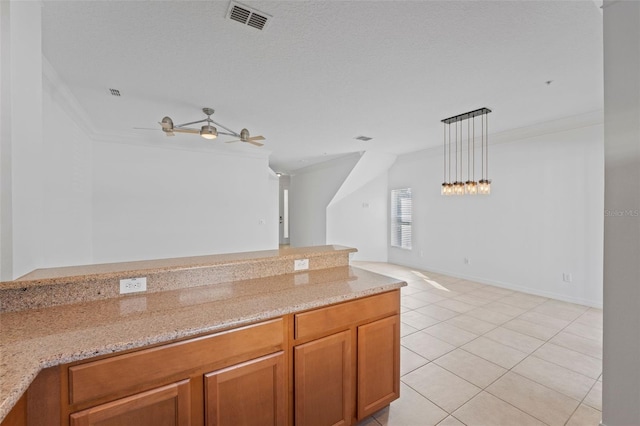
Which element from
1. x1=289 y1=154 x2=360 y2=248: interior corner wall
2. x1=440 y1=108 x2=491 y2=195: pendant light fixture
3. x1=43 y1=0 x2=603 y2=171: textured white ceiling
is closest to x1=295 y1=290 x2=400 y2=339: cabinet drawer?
x1=43 y1=0 x2=603 y2=171: textured white ceiling

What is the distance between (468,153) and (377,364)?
4826mm

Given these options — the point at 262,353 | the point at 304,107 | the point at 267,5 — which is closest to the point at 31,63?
the point at 267,5

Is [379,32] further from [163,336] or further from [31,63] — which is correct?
[163,336]

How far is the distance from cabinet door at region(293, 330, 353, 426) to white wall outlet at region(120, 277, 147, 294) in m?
0.96

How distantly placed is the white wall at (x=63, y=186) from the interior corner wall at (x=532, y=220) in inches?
241

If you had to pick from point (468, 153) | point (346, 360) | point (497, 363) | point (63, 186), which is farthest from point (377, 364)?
point (468, 153)

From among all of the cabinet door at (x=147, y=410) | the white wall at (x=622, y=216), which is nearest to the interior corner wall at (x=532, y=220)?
the white wall at (x=622, y=216)

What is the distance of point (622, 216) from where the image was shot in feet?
4.92

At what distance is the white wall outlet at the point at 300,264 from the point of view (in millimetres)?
2121

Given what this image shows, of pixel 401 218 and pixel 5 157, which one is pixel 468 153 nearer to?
pixel 401 218

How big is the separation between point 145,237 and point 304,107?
390 centimetres

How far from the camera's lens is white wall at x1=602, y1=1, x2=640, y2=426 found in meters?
1.46

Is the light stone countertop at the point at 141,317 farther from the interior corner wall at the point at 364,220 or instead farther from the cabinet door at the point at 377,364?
the interior corner wall at the point at 364,220

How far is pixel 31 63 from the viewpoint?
158cm
